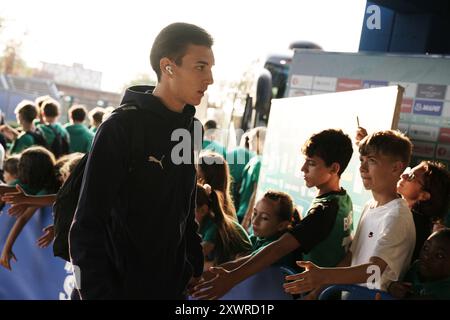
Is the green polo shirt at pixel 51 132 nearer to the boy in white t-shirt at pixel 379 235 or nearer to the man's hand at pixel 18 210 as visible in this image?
the man's hand at pixel 18 210

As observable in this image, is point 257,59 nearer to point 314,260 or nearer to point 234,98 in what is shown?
point 234,98

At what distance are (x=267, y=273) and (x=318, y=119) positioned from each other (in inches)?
70.9

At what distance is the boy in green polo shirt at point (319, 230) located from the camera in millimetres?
2930

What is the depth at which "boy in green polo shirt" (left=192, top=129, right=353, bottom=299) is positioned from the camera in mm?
2930

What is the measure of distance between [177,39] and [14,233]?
9.21 ft

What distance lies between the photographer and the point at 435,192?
320cm

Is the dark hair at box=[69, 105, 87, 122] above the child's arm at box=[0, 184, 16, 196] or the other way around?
above

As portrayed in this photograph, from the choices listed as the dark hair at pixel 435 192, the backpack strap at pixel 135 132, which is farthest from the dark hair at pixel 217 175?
the backpack strap at pixel 135 132

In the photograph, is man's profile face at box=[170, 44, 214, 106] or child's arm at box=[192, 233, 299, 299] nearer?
man's profile face at box=[170, 44, 214, 106]

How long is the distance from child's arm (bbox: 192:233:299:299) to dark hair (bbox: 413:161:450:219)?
704 millimetres

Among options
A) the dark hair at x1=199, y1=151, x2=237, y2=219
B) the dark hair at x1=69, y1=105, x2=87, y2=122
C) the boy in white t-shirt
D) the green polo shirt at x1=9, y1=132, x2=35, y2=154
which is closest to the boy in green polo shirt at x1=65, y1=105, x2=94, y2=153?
the dark hair at x1=69, y1=105, x2=87, y2=122

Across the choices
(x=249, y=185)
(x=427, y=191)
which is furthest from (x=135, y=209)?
(x=249, y=185)

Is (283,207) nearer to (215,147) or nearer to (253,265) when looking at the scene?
(253,265)

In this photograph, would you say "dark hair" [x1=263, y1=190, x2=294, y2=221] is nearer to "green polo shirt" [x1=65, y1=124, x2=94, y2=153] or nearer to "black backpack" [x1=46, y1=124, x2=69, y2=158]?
"black backpack" [x1=46, y1=124, x2=69, y2=158]
